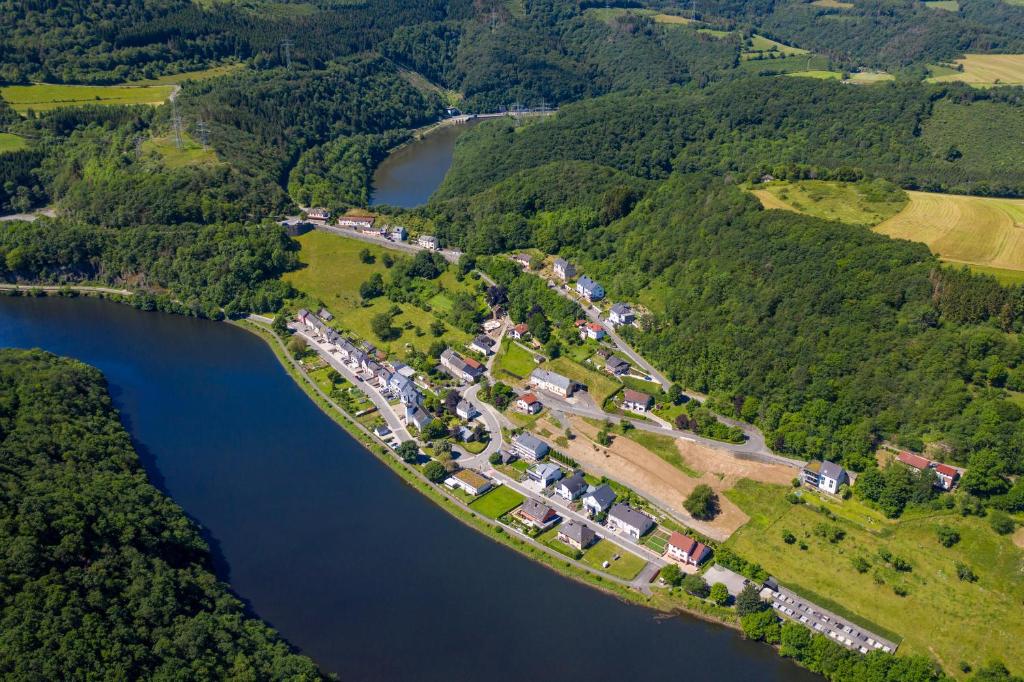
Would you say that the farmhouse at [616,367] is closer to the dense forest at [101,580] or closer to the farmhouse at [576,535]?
the farmhouse at [576,535]

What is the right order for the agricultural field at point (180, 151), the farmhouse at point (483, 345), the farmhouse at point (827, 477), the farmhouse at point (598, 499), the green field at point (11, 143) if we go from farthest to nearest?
the green field at point (11, 143)
the agricultural field at point (180, 151)
the farmhouse at point (483, 345)
the farmhouse at point (827, 477)
the farmhouse at point (598, 499)

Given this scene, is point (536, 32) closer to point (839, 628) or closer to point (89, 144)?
point (89, 144)

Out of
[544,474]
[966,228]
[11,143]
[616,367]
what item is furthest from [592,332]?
[11,143]

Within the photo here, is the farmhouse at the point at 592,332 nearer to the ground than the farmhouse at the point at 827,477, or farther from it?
nearer to the ground

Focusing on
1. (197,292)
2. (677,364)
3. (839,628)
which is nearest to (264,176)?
(197,292)

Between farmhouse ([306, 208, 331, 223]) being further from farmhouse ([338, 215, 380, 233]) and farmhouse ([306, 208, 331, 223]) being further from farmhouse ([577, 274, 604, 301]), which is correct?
farmhouse ([577, 274, 604, 301])

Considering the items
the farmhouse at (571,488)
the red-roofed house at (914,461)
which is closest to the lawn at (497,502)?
the farmhouse at (571,488)

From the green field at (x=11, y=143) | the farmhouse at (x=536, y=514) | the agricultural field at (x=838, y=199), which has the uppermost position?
the agricultural field at (x=838, y=199)

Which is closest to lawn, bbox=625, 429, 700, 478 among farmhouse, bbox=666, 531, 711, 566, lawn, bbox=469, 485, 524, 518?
farmhouse, bbox=666, 531, 711, 566
